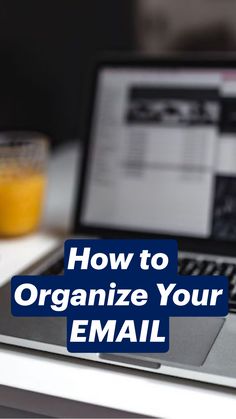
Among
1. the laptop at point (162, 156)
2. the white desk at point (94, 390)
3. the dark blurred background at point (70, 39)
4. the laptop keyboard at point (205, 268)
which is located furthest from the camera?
the dark blurred background at point (70, 39)

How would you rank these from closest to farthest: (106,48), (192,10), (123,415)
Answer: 1. (123,415)
2. (192,10)
3. (106,48)

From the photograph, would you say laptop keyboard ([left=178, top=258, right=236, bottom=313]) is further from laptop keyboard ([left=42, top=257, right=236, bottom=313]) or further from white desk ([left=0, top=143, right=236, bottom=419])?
white desk ([left=0, top=143, right=236, bottom=419])

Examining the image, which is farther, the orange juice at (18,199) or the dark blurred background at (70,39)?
the dark blurred background at (70,39)

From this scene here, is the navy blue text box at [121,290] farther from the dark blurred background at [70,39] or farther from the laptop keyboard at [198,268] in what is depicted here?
the dark blurred background at [70,39]

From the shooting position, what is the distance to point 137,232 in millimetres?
726

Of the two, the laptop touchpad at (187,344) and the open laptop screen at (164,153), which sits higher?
the open laptop screen at (164,153)

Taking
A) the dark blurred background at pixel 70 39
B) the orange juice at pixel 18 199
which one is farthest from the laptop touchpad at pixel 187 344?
the dark blurred background at pixel 70 39

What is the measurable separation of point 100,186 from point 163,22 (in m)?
0.55

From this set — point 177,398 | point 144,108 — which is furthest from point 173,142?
point 177,398

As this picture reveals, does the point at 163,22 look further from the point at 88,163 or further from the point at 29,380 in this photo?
the point at 29,380

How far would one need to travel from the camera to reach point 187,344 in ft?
1.59

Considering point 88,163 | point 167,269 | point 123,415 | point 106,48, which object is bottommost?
point 123,415

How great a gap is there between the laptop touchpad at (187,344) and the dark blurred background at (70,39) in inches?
26.3

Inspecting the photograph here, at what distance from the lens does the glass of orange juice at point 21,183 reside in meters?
0.74
